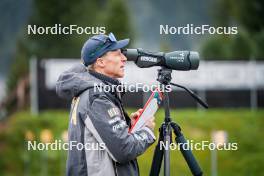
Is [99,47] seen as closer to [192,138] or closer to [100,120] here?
[100,120]

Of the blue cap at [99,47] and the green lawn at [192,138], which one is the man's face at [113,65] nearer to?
the blue cap at [99,47]

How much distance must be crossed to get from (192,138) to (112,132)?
12773 millimetres

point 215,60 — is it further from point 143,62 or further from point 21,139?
point 143,62

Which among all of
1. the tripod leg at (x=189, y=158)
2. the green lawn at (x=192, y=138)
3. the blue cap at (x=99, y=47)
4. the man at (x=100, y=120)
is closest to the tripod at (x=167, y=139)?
the tripod leg at (x=189, y=158)

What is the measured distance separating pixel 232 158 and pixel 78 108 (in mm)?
12705

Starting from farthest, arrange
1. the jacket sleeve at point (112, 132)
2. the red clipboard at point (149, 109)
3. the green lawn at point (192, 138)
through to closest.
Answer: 1. the green lawn at point (192, 138)
2. the red clipboard at point (149, 109)
3. the jacket sleeve at point (112, 132)

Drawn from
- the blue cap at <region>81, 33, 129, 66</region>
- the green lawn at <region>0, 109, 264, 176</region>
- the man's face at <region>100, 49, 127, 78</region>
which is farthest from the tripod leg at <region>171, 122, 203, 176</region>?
the green lawn at <region>0, 109, 264, 176</region>

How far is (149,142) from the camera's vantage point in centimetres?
443

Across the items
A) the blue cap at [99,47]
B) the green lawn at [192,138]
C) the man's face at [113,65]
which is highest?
the blue cap at [99,47]

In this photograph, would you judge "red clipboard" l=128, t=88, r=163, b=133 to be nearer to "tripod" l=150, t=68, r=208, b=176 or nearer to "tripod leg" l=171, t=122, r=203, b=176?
"tripod" l=150, t=68, r=208, b=176

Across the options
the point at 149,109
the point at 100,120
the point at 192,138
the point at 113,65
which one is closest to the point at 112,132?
the point at 100,120

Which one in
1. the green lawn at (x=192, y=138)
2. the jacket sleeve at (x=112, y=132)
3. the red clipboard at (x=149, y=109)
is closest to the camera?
the jacket sleeve at (x=112, y=132)

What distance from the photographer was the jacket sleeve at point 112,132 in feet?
14.2

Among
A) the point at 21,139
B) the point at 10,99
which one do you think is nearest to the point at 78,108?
the point at 21,139
